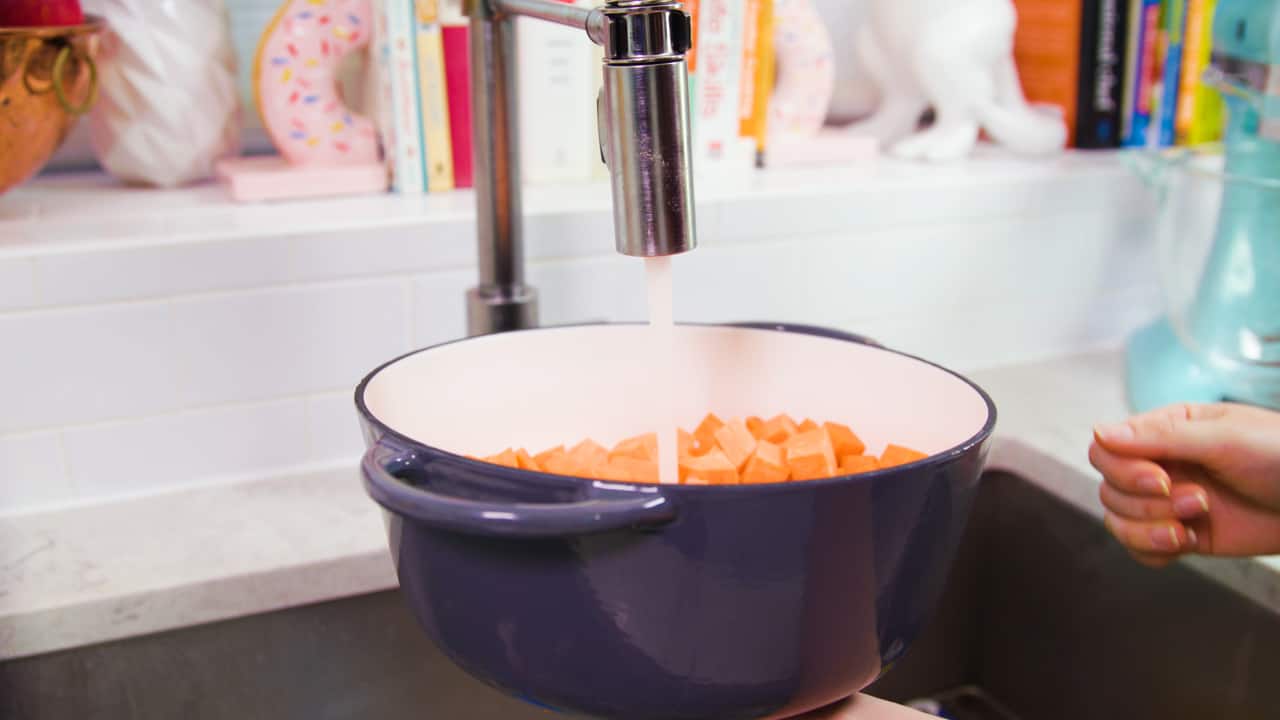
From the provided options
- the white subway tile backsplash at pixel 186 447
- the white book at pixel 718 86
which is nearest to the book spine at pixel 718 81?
the white book at pixel 718 86

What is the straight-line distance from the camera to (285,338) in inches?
35.1

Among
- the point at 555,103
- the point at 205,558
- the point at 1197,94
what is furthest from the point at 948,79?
the point at 205,558

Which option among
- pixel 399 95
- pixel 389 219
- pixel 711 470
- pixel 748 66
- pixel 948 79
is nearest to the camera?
pixel 711 470

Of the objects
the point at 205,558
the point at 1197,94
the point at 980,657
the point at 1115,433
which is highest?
the point at 1197,94

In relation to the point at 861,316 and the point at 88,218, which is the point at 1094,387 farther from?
the point at 88,218

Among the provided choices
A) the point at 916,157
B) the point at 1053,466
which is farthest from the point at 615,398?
the point at 916,157

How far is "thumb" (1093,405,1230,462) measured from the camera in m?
0.66

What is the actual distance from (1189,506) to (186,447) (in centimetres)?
70

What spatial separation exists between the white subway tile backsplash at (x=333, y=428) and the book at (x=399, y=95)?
Answer: 0.22m

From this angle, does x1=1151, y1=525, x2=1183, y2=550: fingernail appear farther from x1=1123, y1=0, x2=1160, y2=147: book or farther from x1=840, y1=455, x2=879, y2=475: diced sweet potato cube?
x1=1123, y1=0, x2=1160, y2=147: book

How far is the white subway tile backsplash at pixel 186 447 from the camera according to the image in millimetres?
857

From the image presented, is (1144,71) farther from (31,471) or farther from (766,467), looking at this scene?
(31,471)

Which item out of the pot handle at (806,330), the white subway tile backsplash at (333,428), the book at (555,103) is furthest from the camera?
the book at (555,103)

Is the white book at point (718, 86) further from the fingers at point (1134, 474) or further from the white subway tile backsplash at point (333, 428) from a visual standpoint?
the fingers at point (1134, 474)
